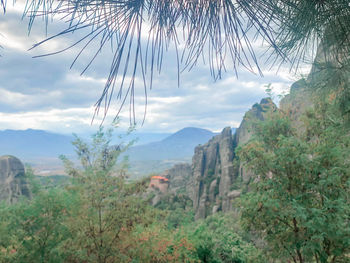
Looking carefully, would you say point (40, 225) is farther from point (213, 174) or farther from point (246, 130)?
point (213, 174)

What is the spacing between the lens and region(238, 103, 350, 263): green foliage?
12.7 feet

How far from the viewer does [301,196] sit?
4.33 meters

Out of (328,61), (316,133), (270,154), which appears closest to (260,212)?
(270,154)

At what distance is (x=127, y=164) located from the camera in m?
5.59

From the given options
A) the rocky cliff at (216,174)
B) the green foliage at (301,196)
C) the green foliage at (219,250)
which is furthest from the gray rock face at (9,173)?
the green foliage at (301,196)

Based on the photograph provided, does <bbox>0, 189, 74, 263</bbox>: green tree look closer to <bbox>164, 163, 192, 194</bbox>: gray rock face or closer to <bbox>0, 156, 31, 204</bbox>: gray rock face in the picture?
<bbox>0, 156, 31, 204</bbox>: gray rock face

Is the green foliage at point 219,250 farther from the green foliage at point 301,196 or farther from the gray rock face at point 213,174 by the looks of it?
the gray rock face at point 213,174

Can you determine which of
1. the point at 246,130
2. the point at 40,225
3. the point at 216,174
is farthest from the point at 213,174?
the point at 40,225

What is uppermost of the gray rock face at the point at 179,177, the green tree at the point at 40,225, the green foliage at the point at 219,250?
the green tree at the point at 40,225

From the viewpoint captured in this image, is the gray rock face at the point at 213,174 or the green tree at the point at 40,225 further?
the gray rock face at the point at 213,174

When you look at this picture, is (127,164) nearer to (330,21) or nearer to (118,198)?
(118,198)

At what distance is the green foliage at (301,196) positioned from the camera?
153 inches

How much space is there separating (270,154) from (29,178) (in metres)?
4.75

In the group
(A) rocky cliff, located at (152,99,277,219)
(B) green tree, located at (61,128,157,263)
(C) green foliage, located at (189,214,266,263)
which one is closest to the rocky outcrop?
(A) rocky cliff, located at (152,99,277,219)
